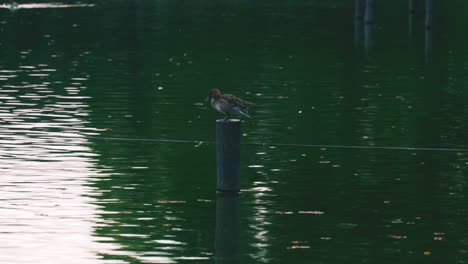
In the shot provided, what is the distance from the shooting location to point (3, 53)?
49375 millimetres

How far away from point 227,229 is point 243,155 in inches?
256

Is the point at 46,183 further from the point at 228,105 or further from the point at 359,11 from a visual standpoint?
the point at 359,11

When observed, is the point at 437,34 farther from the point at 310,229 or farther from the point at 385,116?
the point at 310,229

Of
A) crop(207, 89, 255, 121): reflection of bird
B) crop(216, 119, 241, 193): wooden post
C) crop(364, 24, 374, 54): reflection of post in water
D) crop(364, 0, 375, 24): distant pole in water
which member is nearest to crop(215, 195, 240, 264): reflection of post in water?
crop(216, 119, 241, 193): wooden post

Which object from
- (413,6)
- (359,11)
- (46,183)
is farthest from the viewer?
(413,6)

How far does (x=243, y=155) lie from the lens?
22.8 metres

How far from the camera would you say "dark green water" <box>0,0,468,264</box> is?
15.5 metres

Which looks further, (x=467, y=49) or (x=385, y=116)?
(x=467, y=49)

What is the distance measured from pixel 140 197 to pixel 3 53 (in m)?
31.7

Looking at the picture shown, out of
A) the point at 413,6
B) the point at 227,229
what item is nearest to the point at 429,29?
the point at 413,6

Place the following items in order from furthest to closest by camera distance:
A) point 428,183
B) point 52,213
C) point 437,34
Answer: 1. point 437,34
2. point 428,183
3. point 52,213

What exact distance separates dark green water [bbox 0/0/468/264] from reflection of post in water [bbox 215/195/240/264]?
0.10 feet

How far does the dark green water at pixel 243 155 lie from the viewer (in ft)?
50.7

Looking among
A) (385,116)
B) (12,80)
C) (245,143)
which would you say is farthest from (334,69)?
(245,143)
